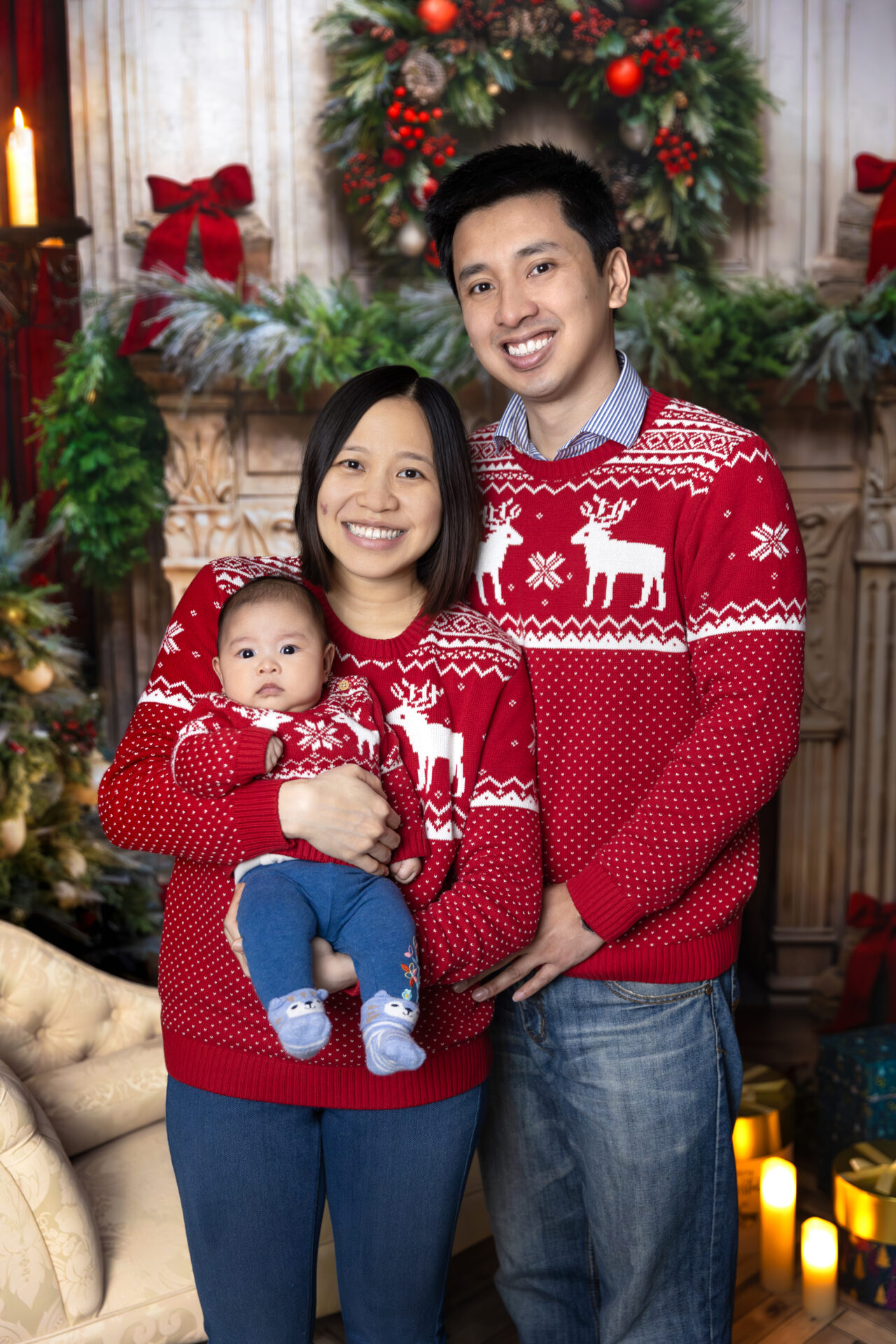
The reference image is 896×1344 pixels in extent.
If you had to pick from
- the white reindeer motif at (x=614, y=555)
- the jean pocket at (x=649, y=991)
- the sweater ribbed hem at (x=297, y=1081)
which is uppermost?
the white reindeer motif at (x=614, y=555)

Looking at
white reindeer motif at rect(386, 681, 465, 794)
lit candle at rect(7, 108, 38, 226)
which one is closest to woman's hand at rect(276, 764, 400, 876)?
white reindeer motif at rect(386, 681, 465, 794)

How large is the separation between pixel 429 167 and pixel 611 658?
2064 mm

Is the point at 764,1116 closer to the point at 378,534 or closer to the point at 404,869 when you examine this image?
the point at 404,869

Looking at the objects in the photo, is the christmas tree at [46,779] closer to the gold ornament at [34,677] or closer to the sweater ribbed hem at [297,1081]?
the gold ornament at [34,677]

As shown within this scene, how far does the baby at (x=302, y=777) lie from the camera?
107cm

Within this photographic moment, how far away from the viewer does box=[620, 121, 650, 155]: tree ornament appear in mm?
2949

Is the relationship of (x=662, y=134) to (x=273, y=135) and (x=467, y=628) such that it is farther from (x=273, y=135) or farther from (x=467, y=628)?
(x=467, y=628)

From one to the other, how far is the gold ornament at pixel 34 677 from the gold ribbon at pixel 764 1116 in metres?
1.77

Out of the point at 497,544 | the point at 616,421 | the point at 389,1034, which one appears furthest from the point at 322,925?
the point at 616,421

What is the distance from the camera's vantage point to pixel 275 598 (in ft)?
4.14

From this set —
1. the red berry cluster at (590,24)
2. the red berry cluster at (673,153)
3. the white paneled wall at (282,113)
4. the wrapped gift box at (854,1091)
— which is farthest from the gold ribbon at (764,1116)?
the red berry cluster at (590,24)

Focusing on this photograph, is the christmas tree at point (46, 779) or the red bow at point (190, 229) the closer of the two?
the christmas tree at point (46, 779)

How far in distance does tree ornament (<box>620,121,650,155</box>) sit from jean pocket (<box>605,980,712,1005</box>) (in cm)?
243

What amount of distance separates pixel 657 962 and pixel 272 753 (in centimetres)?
54
